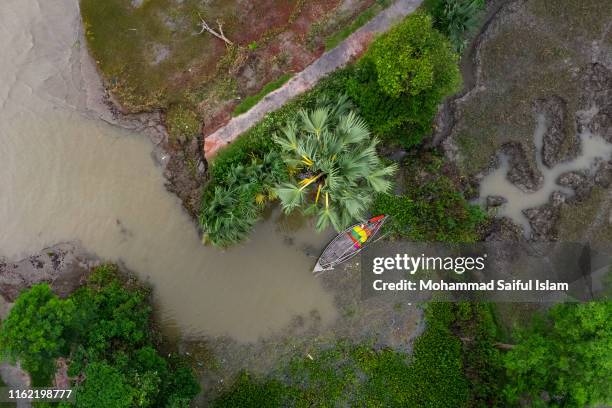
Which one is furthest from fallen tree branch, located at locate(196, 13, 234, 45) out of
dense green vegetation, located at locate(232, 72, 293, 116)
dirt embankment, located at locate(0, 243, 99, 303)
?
dirt embankment, located at locate(0, 243, 99, 303)

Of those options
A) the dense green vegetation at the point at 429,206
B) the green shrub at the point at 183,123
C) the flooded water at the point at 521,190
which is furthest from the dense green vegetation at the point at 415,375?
the green shrub at the point at 183,123

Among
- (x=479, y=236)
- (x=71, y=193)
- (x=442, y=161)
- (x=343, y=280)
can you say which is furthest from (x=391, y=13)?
(x=71, y=193)

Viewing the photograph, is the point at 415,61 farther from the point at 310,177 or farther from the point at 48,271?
the point at 48,271

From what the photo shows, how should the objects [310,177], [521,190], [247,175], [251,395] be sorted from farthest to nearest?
[521,190]
[251,395]
[247,175]
[310,177]

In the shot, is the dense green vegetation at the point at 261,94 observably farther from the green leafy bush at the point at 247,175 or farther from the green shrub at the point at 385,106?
the green shrub at the point at 385,106

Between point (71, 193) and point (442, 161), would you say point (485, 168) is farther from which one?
point (71, 193)

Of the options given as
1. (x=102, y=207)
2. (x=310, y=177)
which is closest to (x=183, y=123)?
(x=102, y=207)

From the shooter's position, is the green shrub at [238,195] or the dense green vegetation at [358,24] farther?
the dense green vegetation at [358,24]

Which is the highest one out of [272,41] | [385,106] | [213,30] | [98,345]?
[213,30]
